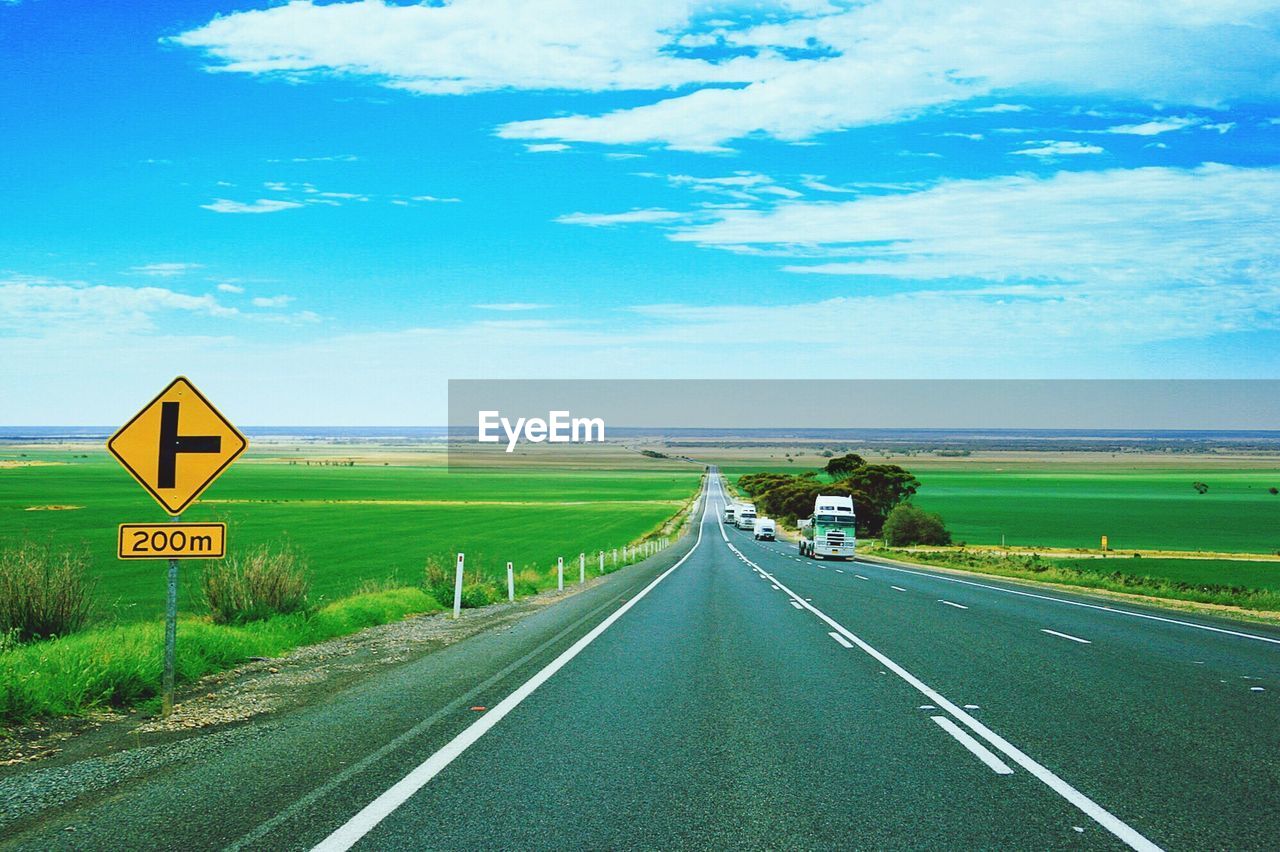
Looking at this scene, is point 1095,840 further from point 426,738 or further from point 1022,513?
point 1022,513

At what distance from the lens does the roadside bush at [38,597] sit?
12016 mm

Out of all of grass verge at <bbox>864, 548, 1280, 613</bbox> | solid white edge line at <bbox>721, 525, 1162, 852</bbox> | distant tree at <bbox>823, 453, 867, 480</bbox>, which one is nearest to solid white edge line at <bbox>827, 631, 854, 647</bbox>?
solid white edge line at <bbox>721, 525, 1162, 852</bbox>

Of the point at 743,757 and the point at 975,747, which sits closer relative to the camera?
the point at 743,757

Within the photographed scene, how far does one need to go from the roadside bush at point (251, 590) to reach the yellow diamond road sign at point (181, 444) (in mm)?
6263

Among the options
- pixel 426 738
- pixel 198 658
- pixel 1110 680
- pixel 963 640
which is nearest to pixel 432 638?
pixel 198 658

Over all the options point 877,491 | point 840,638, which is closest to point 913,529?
point 877,491

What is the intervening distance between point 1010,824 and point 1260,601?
942 inches

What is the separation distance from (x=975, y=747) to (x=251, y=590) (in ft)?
36.9

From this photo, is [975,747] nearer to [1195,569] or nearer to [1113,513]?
[1195,569]

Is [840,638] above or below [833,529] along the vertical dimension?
above

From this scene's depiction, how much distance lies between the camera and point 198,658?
35.8 feet

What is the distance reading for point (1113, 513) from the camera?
334 feet

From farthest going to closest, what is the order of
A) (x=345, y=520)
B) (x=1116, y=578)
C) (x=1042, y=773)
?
1. (x=345, y=520)
2. (x=1116, y=578)
3. (x=1042, y=773)

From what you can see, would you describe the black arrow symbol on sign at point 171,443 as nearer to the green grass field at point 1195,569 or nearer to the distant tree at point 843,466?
the green grass field at point 1195,569
